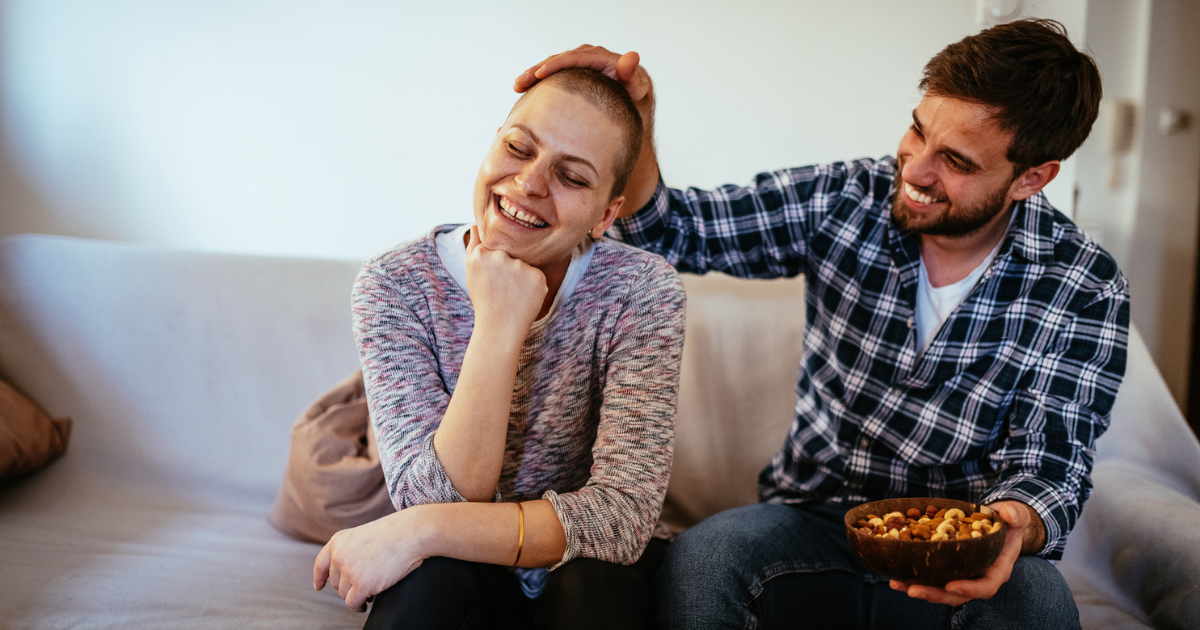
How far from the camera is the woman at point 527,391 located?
97cm

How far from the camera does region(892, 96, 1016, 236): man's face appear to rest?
4.11ft

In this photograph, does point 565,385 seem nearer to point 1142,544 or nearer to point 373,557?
point 373,557

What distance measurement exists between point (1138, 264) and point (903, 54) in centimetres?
95

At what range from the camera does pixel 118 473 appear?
1846 mm

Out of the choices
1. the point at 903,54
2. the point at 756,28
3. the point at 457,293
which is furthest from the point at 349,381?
the point at 903,54

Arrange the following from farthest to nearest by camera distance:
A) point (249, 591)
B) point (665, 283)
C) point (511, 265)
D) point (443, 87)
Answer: point (443, 87)
point (249, 591)
point (665, 283)
point (511, 265)

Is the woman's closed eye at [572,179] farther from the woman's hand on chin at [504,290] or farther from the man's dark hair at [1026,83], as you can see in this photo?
the man's dark hair at [1026,83]

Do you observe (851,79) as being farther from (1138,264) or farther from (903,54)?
(1138,264)

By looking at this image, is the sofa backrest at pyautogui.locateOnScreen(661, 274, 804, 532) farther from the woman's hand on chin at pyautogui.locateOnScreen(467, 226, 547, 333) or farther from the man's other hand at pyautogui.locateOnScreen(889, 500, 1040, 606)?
the woman's hand on chin at pyautogui.locateOnScreen(467, 226, 547, 333)

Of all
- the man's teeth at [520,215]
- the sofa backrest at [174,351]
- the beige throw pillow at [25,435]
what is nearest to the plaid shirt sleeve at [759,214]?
the man's teeth at [520,215]

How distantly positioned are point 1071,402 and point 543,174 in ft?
2.92

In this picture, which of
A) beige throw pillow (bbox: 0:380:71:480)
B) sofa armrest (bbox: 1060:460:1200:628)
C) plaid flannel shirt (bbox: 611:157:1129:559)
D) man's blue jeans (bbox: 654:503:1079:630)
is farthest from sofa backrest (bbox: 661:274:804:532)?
beige throw pillow (bbox: 0:380:71:480)

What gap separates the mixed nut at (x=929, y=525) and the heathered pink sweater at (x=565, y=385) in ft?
0.92

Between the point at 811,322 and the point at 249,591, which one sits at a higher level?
the point at 811,322
